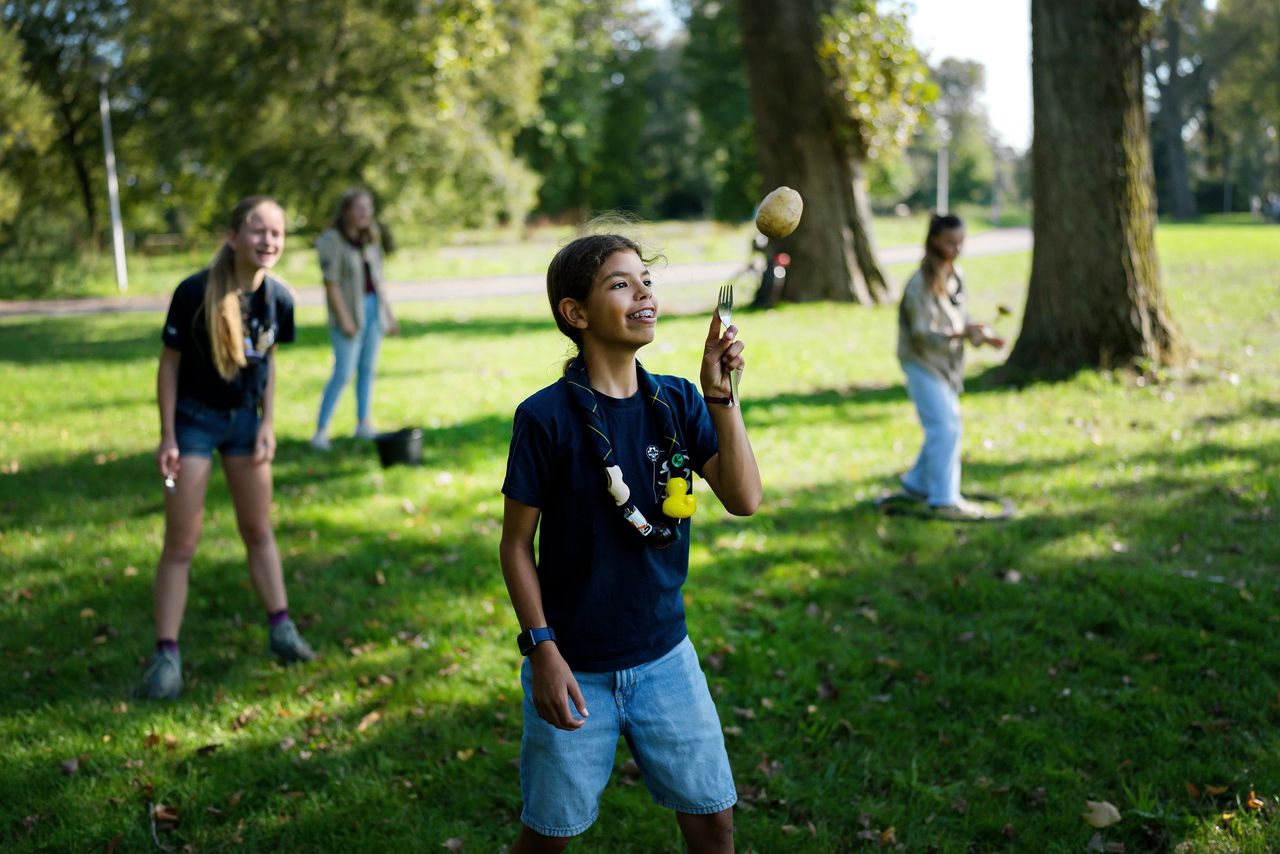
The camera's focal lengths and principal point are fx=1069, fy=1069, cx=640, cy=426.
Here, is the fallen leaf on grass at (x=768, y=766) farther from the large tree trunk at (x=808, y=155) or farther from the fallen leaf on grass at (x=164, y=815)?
the large tree trunk at (x=808, y=155)

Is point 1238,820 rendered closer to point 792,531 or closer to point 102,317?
point 792,531

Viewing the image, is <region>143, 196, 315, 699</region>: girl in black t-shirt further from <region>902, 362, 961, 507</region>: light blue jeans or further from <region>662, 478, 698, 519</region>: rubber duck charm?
<region>902, 362, 961, 507</region>: light blue jeans

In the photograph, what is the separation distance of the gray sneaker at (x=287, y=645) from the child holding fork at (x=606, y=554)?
2.80m

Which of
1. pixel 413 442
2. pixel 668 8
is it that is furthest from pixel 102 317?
pixel 668 8

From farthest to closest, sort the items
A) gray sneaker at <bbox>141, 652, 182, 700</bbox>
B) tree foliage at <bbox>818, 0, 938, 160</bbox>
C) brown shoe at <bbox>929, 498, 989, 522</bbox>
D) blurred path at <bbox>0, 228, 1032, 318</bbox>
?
blurred path at <bbox>0, 228, 1032, 318</bbox>
tree foliage at <bbox>818, 0, 938, 160</bbox>
brown shoe at <bbox>929, 498, 989, 522</bbox>
gray sneaker at <bbox>141, 652, 182, 700</bbox>

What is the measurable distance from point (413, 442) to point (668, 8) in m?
59.1

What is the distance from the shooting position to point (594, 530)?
265 cm

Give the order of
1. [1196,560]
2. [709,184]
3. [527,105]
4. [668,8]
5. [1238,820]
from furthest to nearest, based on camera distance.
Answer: [709,184], [668,8], [527,105], [1196,560], [1238,820]

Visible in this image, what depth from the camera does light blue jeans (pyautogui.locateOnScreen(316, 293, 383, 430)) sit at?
9.48 metres

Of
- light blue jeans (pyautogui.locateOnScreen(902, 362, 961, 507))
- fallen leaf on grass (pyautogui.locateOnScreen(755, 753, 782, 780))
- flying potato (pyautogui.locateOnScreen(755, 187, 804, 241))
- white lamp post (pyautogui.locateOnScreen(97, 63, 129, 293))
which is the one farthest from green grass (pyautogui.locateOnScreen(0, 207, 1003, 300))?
flying potato (pyautogui.locateOnScreen(755, 187, 804, 241))

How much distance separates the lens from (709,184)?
67.3 m

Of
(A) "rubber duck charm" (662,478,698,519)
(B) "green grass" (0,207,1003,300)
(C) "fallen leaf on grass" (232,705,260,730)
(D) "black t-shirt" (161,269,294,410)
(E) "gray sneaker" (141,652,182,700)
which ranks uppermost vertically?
(B) "green grass" (0,207,1003,300)

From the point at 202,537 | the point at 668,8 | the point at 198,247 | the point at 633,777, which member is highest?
the point at 668,8

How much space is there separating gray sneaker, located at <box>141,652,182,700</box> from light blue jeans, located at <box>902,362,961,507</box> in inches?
181
